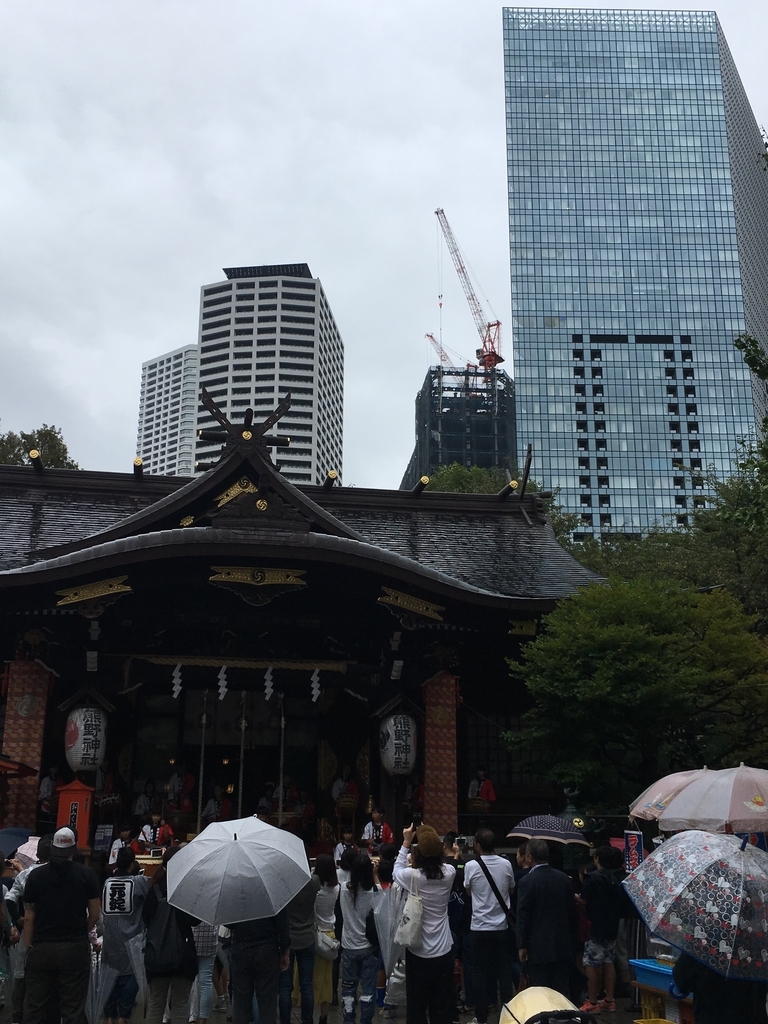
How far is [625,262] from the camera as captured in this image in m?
107

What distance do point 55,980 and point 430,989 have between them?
3083mm

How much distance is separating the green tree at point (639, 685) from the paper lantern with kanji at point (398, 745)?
6.19 ft

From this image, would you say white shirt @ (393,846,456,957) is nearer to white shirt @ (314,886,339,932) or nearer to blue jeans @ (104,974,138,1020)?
white shirt @ (314,886,339,932)

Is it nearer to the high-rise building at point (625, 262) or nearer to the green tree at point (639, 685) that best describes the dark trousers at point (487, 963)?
the green tree at point (639, 685)

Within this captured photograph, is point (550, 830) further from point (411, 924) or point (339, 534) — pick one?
point (339, 534)

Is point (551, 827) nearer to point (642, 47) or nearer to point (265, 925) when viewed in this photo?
point (265, 925)

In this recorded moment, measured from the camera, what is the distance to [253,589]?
17375 millimetres

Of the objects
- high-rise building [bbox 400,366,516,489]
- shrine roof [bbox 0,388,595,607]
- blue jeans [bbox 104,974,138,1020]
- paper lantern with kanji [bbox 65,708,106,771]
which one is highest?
high-rise building [bbox 400,366,516,489]

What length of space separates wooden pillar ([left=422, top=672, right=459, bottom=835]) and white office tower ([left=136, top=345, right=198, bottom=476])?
153 metres

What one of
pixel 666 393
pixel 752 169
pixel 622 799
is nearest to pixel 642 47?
pixel 752 169

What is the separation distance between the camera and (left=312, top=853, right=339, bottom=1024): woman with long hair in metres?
8.83

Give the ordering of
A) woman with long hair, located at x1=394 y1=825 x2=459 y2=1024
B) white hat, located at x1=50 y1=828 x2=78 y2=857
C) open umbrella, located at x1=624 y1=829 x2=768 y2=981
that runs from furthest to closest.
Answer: woman with long hair, located at x1=394 y1=825 x2=459 y2=1024, white hat, located at x1=50 y1=828 x2=78 y2=857, open umbrella, located at x1=624 y1=829 x2=768 y2=981

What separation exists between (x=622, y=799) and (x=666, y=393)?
93088mm

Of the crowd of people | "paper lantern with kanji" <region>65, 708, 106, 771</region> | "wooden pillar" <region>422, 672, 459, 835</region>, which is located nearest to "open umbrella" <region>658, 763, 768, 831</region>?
the crowd of people
